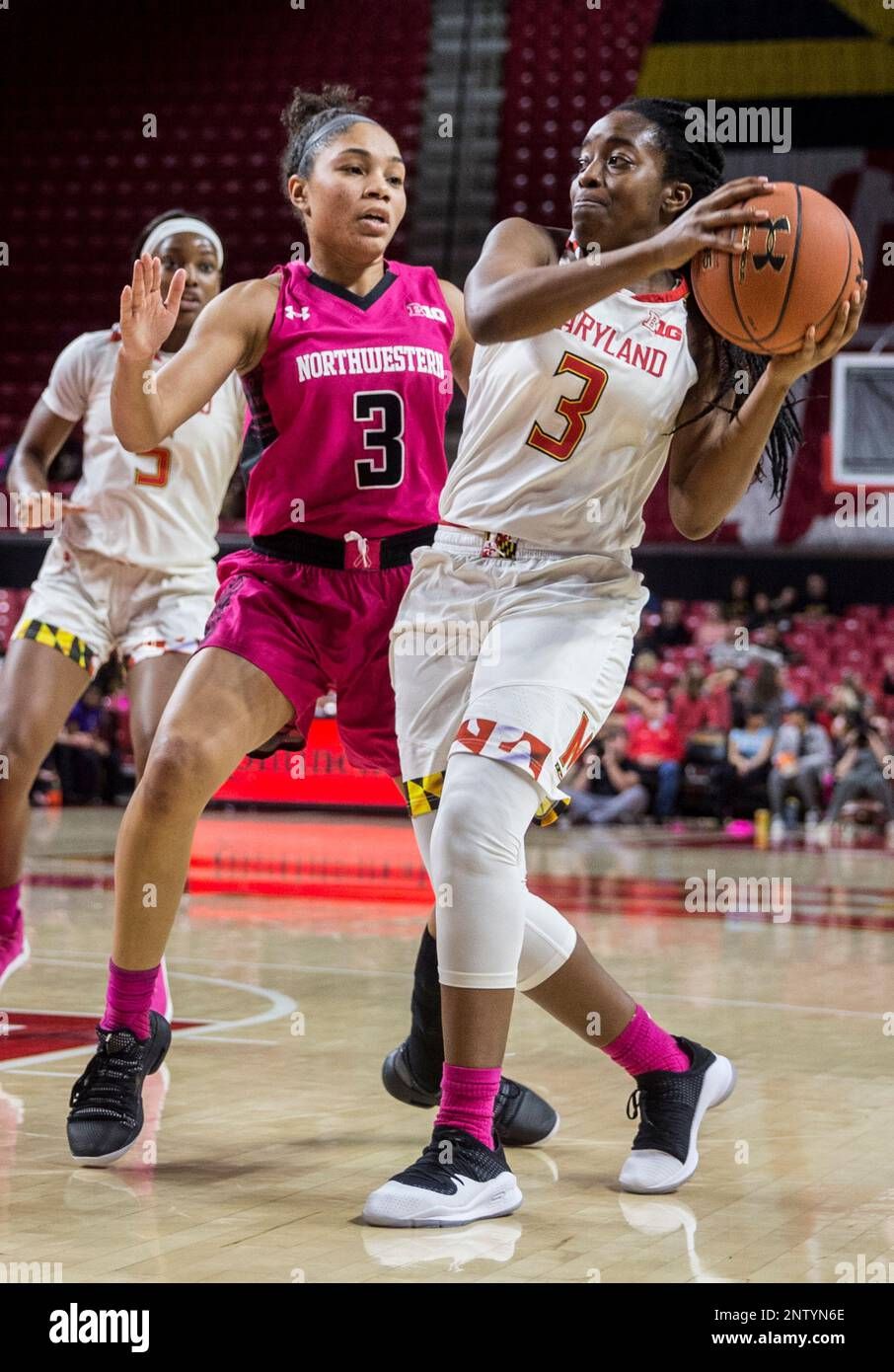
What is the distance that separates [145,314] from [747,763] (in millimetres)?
11827

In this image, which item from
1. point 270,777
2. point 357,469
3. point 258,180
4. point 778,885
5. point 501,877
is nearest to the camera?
point 501,877

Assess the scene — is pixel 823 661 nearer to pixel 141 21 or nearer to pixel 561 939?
pixel 141 21

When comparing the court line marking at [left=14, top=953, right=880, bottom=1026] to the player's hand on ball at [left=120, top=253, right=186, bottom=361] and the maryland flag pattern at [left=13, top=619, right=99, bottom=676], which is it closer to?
the maryland flag pattern at [left=13, top=619, right=99, bottom=676]

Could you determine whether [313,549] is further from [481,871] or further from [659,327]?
[481,871]

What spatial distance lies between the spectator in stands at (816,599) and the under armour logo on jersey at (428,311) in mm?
12979

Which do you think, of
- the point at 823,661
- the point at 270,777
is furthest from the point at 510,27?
the point at 270,777

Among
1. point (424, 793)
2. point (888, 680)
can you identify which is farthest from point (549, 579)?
point (888, 680)

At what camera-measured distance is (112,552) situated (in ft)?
16.7

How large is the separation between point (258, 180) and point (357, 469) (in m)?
17.3

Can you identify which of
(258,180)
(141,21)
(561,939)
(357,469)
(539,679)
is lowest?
(561,939)

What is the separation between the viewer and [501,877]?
3.18 meters

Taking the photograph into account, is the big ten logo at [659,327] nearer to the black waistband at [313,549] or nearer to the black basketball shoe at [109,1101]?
the black waistband at [313,549]

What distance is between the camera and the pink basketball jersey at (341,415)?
3.90m

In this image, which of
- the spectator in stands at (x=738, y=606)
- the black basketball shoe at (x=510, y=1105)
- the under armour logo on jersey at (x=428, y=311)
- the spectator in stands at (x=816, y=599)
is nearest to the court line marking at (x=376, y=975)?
the black basketball shoe at (x=510, y=1105)
